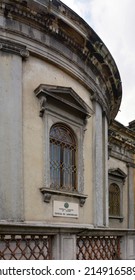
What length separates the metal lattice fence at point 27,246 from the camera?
5180 mm

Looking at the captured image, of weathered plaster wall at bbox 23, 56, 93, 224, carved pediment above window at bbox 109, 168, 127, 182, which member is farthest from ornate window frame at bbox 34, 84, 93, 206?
carved pediment above window at bbox 109, 168, 127, 182

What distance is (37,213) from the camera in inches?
326

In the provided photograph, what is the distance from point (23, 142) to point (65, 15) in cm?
329

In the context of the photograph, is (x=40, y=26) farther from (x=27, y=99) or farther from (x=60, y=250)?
(x=60, y=250)

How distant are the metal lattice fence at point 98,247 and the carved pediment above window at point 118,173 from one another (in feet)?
28.3

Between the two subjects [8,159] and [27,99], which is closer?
[8,159]

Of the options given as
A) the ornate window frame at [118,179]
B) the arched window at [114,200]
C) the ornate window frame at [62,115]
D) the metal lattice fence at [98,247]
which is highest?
the ornate window frame at [62,115]

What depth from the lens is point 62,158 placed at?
9344 millimetres

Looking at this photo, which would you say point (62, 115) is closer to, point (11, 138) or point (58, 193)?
point (11, 138)

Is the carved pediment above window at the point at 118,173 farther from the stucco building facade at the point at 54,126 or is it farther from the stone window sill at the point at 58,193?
the stone window sill at the point at 58,193

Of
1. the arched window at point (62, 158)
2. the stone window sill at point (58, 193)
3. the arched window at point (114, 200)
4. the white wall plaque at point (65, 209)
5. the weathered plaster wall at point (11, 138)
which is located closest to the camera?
the weathered plaster wall at point (11, 138)

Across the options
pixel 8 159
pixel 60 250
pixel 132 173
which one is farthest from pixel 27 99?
pixel 132 173

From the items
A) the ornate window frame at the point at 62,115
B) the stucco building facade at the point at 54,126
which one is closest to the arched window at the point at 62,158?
the stucco building facade at the point at 54,126

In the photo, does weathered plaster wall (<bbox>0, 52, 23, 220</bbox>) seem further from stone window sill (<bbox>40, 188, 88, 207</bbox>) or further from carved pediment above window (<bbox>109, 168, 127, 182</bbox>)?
carved pediment above window (<bbox>109, 168, 127, 182</bbox>)
